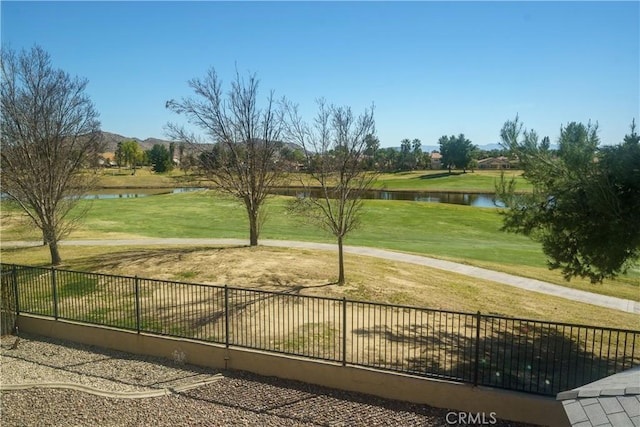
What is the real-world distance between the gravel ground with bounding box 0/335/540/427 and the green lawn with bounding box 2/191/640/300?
1096cm

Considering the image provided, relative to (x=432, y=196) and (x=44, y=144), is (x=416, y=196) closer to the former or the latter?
(x=432, y=196)

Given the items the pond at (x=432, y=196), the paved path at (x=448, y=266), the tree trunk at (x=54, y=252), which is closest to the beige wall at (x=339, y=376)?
the tree trunk at (x=54, y=252)

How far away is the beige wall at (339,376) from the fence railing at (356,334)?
0.21 m

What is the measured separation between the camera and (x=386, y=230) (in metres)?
32.3

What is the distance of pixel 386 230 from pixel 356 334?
74.1 ft

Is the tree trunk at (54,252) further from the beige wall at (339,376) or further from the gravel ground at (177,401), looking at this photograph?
the gravel ground at (177,401)

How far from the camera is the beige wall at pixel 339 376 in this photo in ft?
23.0

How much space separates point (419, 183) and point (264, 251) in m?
66.4

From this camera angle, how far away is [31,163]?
1667cm

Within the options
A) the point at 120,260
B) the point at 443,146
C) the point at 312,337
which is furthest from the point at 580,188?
the point at 443,146

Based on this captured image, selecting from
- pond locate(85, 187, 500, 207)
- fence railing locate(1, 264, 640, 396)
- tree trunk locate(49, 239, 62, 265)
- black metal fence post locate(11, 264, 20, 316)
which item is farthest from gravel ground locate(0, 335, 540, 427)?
pond locate(85, 187, 500, 207)

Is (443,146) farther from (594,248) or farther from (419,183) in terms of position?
(594,248)

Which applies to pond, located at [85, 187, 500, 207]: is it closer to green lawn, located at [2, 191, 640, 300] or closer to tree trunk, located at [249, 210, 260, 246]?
green lawn, located at [2, 191, 640, 300]

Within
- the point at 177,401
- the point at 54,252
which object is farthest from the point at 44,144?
the point at 177,401
